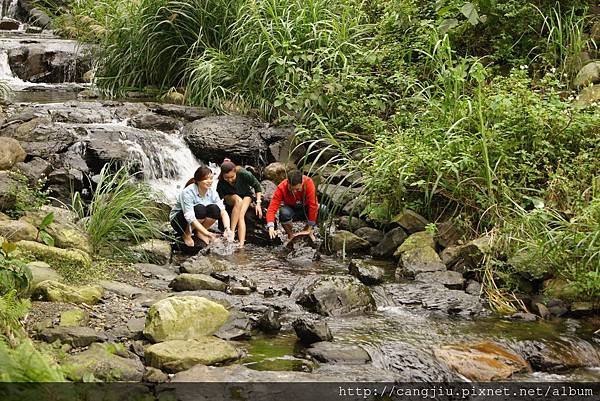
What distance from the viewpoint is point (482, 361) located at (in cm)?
471

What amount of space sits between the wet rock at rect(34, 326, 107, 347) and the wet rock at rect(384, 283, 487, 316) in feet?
8.44

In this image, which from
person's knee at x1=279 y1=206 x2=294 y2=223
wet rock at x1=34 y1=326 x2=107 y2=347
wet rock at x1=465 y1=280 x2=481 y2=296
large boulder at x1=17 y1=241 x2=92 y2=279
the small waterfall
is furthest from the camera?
the small waterfall

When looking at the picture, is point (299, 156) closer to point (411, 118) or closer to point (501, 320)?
point (411, 118)

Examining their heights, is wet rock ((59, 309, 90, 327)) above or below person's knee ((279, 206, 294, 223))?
above

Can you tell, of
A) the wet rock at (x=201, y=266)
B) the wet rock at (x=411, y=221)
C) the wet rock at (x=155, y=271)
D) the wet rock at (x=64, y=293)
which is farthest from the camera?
the wet rock at (x=411, y=221)

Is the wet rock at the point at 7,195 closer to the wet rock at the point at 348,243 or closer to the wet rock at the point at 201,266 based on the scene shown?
the wet rock at the point at 201,266

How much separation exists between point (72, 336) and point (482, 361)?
105 inches

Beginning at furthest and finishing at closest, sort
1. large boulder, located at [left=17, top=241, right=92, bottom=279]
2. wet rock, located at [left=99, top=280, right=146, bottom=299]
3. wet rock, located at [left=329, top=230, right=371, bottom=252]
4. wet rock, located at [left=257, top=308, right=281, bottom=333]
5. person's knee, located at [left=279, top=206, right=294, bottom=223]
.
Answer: person's knee, located at [left=279, top=206, right=294, bottom=223], wet rock, located at [left=329, top=230, right=371, bottom=252], large boulder, located at [left=17, top=241, right=92, bottom=279], wet rock, located at [left=99, top=280, right=146, bottom=299], wet rock, located at [left=257, top=308, right=281, bottom=333]

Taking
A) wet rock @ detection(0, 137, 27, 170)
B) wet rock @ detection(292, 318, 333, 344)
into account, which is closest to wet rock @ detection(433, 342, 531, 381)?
wet rock @ detection(292, 318, 333, 344)

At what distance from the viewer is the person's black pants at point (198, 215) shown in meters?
7.70

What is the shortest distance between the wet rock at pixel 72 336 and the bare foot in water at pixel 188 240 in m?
3.02

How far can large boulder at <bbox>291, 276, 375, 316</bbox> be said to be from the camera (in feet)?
18.5

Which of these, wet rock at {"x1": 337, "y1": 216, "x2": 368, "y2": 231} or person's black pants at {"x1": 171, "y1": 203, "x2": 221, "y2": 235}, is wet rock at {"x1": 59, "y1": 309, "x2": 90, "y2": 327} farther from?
wet rock at {"x1": 337, "y1": 216, "x2": 368, "y2": 231}

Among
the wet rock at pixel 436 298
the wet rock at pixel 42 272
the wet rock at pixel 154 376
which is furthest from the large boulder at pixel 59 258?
the wet rock at pixel 436 298
